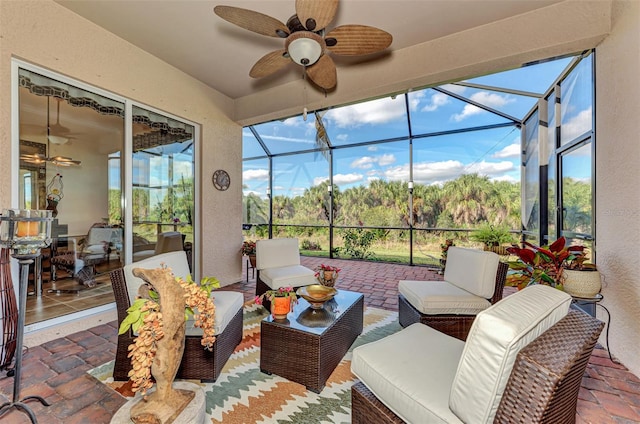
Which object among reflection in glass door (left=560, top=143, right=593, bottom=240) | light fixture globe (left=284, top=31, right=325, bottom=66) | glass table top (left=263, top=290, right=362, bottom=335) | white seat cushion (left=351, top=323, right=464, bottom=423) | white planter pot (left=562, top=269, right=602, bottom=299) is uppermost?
light fixture globe (left=284, top=31, right=325, bottom=66)

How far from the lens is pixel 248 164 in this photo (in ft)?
25.3

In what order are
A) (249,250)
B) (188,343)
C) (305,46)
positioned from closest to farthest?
(188,343), (305,46), (249,250)

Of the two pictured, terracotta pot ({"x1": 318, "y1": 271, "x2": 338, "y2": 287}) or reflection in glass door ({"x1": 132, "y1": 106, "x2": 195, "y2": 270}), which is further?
reflection in glass door ({"x1": 132, "y1": 106, "x2": 195, "y2": 270})

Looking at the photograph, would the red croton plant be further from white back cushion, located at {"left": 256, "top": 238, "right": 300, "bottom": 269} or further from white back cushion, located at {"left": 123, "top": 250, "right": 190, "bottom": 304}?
white back cushion, located at {"left": 123, "top": 250, "right": 190, "bottom": 304}

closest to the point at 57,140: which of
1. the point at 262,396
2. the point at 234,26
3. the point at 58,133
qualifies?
the point at 58,133

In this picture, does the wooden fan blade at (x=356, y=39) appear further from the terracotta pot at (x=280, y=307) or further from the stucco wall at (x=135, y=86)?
the stucco wall at (x=135, y=86)

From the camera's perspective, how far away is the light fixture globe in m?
1.96

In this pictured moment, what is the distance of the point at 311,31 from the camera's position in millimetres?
1966

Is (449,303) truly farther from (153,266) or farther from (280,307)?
(153,266)

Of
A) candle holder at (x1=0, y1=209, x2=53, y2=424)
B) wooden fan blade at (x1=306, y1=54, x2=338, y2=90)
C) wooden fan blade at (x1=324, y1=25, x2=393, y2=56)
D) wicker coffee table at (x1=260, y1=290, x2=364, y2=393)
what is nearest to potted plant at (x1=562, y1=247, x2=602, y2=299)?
wicker coffee table at (x1=260, y1=290, x2=364, y2=393)

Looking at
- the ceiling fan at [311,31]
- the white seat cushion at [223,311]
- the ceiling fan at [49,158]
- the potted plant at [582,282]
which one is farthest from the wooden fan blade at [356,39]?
the ceiling fan at [49,158]

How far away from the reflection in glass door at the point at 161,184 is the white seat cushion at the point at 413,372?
3137mm

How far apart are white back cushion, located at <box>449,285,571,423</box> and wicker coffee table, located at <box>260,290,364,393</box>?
3.11 ft

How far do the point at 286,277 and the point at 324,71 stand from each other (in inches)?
83.5
